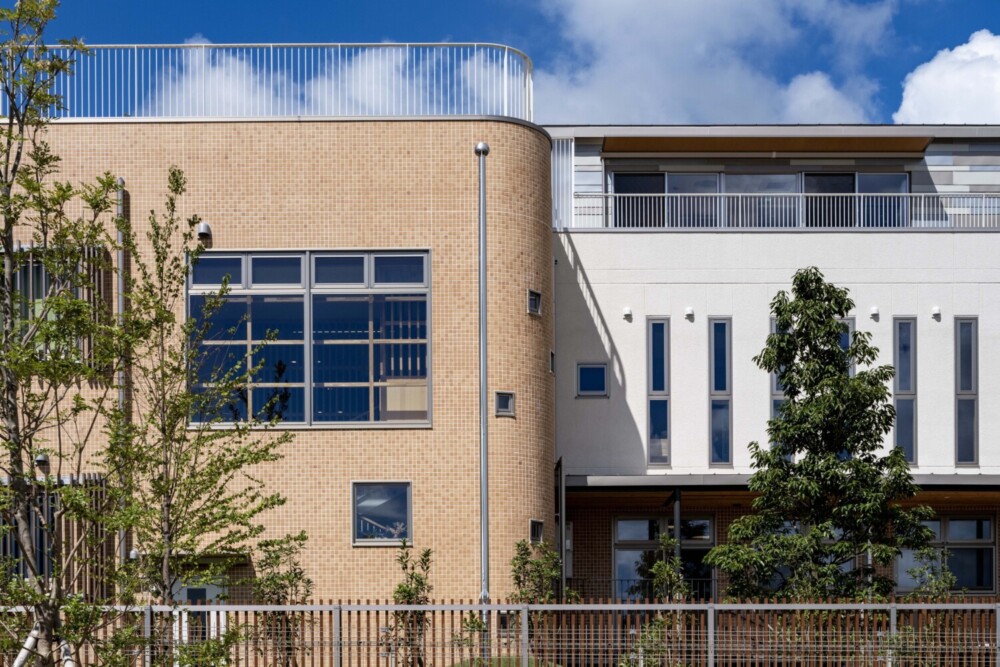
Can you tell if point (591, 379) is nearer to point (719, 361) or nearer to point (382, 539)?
point (719, 361)

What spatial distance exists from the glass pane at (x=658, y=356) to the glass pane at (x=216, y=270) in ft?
26.6

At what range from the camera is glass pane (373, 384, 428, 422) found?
73.4 ft

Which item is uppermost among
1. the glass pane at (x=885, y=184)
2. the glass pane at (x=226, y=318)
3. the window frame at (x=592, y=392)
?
the glass pane at (x=885, y=184)

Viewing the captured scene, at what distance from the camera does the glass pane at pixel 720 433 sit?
25641mm

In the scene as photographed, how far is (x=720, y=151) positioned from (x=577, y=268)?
5252mm

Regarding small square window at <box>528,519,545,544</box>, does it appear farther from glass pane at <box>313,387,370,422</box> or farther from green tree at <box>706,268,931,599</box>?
green tree at <box>706,268,931,599</box>

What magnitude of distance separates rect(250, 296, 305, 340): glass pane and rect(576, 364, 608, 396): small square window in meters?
6.07

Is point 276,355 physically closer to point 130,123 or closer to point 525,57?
point 130,123

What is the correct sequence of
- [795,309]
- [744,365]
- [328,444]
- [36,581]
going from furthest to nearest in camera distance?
1. [744,365]
2. [328,444]
3. [795,309]
4. [36,581]

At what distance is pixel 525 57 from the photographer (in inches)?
923

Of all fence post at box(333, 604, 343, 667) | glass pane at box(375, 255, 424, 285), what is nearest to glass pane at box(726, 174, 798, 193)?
glass pane at box(375, 255, 424, 285)

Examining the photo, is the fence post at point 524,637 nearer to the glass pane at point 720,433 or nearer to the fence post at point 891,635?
the fence post at point 891,635

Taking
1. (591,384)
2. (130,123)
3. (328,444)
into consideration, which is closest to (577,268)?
(591,384)

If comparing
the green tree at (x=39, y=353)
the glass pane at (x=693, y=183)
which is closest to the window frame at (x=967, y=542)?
the glass pane at (x=693, y=183)
